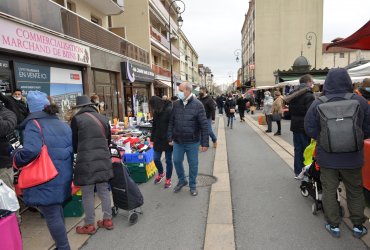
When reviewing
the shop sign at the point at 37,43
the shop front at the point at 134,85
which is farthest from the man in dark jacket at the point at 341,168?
the shop front at the point at 134,85

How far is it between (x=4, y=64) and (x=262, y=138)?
8729mm

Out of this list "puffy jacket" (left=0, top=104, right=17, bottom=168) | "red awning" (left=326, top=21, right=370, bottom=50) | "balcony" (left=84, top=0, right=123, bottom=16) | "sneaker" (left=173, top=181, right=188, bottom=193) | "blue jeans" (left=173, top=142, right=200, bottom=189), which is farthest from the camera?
"balcony" (left=84, top=0, right=123, bottom=16)

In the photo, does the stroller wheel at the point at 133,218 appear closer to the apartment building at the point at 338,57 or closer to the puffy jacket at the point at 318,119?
the puffy jacket at the point at 318,119

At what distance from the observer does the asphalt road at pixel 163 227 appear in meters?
3.66

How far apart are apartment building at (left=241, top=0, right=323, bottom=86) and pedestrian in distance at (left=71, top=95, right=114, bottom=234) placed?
4843 centimetres

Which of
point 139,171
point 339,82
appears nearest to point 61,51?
point 139,171

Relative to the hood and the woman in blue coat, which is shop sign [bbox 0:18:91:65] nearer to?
the woman in blue coat

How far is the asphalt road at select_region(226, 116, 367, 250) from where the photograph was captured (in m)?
3.52

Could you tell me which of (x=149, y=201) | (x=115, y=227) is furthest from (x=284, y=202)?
(x=115, y=227)

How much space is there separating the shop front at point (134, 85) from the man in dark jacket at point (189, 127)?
11381mm

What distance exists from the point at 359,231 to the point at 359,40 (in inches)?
120

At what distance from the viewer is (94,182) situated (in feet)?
12.4

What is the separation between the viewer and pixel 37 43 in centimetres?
921

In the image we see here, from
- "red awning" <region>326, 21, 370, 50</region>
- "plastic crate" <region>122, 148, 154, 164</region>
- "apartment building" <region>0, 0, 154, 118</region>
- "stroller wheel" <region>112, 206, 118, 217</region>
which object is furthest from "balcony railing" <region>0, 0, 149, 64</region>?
"red awning" <region>326, 21, 370, 50</region>
